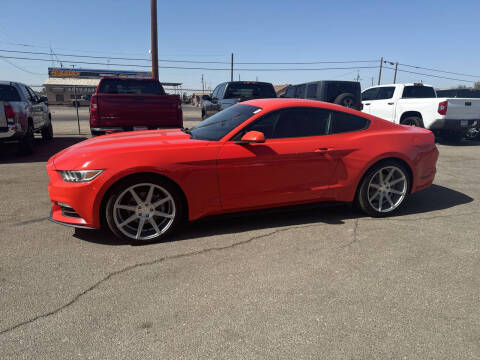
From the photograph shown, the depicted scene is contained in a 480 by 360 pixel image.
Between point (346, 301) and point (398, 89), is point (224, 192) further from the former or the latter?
point (398, 89)

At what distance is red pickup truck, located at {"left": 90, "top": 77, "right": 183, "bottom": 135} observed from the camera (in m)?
7.42

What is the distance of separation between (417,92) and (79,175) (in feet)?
39.1

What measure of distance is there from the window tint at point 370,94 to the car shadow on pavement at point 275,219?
27.6ft

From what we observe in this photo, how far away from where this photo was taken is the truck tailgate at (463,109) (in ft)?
32.1

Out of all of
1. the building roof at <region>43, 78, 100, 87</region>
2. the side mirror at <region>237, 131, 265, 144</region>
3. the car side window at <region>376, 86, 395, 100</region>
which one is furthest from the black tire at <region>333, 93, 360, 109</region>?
the building roof at <region>43, 78, 100, 87</region>

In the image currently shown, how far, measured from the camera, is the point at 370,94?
12992 millimetres

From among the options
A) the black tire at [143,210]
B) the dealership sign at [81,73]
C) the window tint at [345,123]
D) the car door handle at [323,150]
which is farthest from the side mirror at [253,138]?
the dealership sign at [81,73]

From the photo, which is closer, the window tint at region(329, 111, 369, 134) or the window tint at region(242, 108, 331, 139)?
the window tint at region(242, 108, 331, 139)

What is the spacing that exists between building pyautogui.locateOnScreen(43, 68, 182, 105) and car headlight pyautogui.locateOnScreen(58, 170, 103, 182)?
50225 mm

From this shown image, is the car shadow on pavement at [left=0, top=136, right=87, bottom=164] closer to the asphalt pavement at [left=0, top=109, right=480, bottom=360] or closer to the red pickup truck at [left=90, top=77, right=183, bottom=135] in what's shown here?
the red pickup truck at [left=90, top=77, right=183, bottom=135]

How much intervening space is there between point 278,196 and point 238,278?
4.10 ft

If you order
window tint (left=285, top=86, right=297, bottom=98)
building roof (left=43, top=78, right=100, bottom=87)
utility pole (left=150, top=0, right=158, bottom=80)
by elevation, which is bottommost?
window tint (left=285, top=86, right=297, bottom=98)

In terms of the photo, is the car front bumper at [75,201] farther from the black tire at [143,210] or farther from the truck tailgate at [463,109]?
the truck tailgate at [463,109]

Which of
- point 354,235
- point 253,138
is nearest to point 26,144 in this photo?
point 253,138
